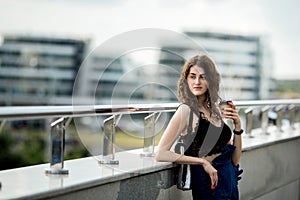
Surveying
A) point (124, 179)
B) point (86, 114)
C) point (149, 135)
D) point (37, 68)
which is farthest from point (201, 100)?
point (37, 68)

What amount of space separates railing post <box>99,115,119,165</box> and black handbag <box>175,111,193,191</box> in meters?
0.32

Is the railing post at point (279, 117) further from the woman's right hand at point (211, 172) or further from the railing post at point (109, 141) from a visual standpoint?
the railing post at point (109, 141)

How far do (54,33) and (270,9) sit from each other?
41919 millimetres

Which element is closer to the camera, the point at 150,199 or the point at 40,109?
the point at 40,109

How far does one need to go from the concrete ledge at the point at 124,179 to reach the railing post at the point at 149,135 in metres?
0.06

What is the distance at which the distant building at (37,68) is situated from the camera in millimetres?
94625

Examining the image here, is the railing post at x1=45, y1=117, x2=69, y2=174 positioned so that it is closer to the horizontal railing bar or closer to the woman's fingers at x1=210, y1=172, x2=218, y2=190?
the horizontal railing bar

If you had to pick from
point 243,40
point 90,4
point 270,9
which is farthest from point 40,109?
point 90,4

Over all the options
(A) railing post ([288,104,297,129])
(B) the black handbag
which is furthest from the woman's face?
(A) railing post ([288,104,297,129])

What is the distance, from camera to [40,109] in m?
2.90

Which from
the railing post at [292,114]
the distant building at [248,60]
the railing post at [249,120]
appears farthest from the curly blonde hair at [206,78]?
the distant building at [248,60]

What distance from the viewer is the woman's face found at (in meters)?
3.64

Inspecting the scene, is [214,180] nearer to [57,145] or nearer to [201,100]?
[201,100]

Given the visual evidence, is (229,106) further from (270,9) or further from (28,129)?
(28,129)
